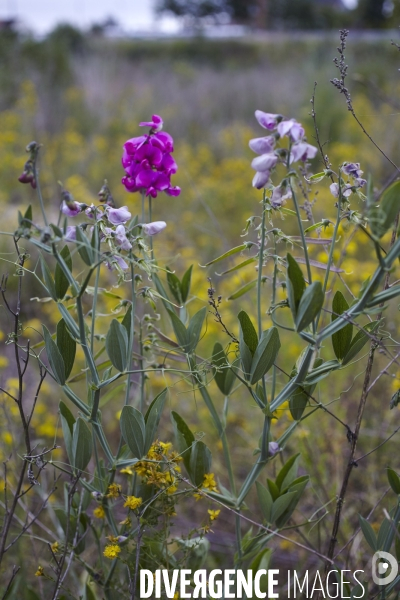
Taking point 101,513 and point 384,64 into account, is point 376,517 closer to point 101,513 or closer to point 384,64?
point 101,513

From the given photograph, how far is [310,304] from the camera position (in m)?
0.74

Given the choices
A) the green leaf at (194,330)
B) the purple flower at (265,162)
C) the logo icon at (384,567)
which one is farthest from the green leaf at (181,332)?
the logo icon at (384,567)

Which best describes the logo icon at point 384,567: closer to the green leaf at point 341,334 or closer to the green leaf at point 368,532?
the green leaf at point 368,532

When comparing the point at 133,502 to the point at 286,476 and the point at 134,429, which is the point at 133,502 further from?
the point at 286,476

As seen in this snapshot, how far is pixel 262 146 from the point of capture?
75 cm

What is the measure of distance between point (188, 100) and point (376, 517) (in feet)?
23.6

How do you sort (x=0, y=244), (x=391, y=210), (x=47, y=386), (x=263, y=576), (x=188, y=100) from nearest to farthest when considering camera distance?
1. (x=391, y=210)
2. (x=263, y=576)
3. (x=47, y=386)
4. (x=0, y=244)
5. (x=188, y=100)

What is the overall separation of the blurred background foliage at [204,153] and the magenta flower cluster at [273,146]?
259mm

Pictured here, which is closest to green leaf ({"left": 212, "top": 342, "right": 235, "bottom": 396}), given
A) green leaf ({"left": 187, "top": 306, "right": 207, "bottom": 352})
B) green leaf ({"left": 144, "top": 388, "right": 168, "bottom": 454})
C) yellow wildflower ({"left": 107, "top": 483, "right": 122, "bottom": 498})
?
green leaf ({"left": 187, "top": 306, "right": 207, "bottom": 352})

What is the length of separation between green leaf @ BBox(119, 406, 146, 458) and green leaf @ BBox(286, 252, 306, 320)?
0.94 ft

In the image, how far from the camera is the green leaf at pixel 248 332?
0.87 m

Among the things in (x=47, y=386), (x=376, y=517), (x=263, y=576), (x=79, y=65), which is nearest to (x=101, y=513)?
(x=263, y=576)

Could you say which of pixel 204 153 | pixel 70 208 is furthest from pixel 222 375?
pixel 204 153

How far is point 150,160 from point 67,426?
47cm
